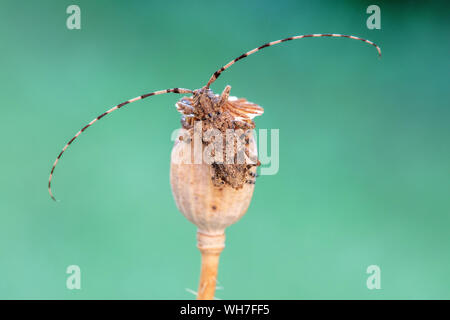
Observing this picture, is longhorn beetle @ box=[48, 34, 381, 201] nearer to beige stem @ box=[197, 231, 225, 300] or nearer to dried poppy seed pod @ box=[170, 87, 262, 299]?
dried poppy seed pod @ box=[170, 87, 262, 299]

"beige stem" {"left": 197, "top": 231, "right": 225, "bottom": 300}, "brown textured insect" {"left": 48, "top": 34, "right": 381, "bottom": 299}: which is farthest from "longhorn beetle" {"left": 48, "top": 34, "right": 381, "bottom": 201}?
"beige stem" {"left": 197, "top": 231, "right": 225, "bottom": 300}

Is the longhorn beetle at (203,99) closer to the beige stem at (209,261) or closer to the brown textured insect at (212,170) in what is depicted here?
the brown textured insect at (212,170)

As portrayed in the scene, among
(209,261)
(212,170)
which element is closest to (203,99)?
(212,170)

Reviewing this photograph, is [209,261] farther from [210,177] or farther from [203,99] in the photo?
[203,99]

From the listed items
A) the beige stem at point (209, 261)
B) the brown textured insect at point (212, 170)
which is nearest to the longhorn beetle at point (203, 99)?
the brown textured insect at point (212, 170)

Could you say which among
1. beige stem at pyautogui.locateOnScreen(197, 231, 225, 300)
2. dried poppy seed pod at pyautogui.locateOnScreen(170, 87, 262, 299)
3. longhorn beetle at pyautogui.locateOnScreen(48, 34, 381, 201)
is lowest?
beige stem at pyautogui.locateOnScreen(197, 231, 225, 300)
